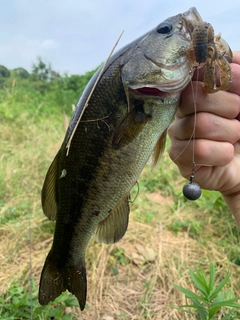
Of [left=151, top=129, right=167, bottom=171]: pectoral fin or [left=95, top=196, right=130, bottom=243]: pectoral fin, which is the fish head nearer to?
[left=151, top=129, right=167, bottom=171]: pectoral fin

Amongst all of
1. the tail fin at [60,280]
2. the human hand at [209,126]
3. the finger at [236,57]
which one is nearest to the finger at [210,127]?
the human hand at [209,126]

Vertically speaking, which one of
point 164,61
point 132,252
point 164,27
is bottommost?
point 132,252

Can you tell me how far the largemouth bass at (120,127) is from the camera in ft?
3.48

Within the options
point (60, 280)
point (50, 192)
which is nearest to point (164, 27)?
point (50, 192)

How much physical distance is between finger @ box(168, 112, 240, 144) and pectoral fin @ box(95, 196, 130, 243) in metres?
0.36

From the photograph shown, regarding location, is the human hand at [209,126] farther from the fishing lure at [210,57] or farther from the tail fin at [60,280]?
the tail fin at [60,280]

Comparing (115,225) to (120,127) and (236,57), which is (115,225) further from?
(236,57)

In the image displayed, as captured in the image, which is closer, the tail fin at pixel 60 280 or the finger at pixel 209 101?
the finger at pixel 209 101

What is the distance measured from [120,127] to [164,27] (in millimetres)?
392

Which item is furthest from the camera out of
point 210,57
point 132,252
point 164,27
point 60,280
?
point 132,252

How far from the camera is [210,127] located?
1.15m

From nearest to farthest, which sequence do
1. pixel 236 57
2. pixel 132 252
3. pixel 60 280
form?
pixel 236 57, pixel 60 280, pixel 132 252

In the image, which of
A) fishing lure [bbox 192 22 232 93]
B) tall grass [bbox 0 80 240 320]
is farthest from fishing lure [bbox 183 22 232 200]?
tall grass [bbox 0 80 240 320]

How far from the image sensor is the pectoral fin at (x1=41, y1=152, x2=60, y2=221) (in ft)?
4.08
